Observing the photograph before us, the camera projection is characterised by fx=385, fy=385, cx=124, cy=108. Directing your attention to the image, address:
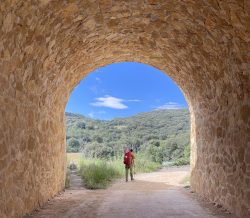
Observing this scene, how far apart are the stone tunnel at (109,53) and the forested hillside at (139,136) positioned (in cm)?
1780

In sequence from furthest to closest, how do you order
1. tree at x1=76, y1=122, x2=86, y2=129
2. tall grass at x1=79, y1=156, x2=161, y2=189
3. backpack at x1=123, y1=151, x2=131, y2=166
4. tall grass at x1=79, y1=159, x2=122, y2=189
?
tree at x1=76, y1=122, x2=86, y2=129 < backpack at x1=123, y1=151, x2=131, y2=166 < tall grass at x1=79, y1=156, x2=161, y2=189 < tall grass at x1=79, y1=159, x2=122, y2=189

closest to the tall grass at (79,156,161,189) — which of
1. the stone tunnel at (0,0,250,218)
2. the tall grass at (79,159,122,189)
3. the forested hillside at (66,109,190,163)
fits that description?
the tall grass at (79,159,122,189)

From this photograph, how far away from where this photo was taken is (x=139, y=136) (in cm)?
4462

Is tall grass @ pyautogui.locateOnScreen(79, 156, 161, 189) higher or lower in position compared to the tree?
lower

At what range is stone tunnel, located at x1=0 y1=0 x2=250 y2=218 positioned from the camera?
6000 millimetres

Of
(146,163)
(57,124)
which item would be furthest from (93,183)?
(146,163)

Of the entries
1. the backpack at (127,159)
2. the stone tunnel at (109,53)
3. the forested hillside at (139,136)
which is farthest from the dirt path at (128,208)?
the forested hillside at (139,136)

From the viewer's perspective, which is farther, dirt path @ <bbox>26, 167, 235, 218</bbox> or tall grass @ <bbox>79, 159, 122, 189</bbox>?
tall grass @ <bbox>79, 159, 122, 189</bbox>

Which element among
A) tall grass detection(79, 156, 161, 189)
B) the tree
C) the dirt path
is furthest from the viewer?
the tree

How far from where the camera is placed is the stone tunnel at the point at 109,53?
6000mm

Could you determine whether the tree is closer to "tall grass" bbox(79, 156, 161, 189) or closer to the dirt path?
"tall grass" bbox(79, 156, 161, 189)

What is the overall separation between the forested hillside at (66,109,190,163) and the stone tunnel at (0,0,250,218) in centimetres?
1780

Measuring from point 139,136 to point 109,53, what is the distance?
34.2 m

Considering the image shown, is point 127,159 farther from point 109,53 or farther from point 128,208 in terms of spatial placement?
point 128,208
